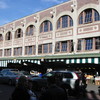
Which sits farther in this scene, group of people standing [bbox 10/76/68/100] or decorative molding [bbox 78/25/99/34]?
decorative molding [bbox 78/25/99/34]

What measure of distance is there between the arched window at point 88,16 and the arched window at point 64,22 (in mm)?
1736

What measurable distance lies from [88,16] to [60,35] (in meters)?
4.86

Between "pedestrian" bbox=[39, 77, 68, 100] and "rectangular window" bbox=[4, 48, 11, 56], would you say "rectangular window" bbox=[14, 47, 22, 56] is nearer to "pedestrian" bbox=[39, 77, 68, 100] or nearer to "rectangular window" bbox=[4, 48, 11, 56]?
"rectangular window" bbox=[4, 48, 11, 56]

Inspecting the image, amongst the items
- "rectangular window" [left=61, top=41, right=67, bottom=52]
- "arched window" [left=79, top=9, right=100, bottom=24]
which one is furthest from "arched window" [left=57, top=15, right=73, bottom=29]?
"rectangular window" [left=61, top=41, right=67, bottom=52]

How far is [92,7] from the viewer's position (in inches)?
955

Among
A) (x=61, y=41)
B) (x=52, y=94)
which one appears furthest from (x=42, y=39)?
(x=52, y=94)

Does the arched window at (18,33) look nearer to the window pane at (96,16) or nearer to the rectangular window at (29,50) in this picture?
the rectangular window at (29,50)

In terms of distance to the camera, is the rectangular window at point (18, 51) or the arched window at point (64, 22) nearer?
the arched window at point (64, 22)

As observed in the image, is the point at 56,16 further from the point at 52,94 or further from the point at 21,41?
the point at 52,94

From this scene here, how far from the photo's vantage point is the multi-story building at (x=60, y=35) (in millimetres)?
24156

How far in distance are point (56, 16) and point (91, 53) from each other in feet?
27.7

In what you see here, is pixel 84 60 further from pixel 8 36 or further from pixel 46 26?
pixel 8 36

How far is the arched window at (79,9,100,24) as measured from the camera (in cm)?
2416

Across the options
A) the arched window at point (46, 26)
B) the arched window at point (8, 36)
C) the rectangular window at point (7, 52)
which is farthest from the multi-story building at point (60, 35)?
the arched window at point (8, 36)
